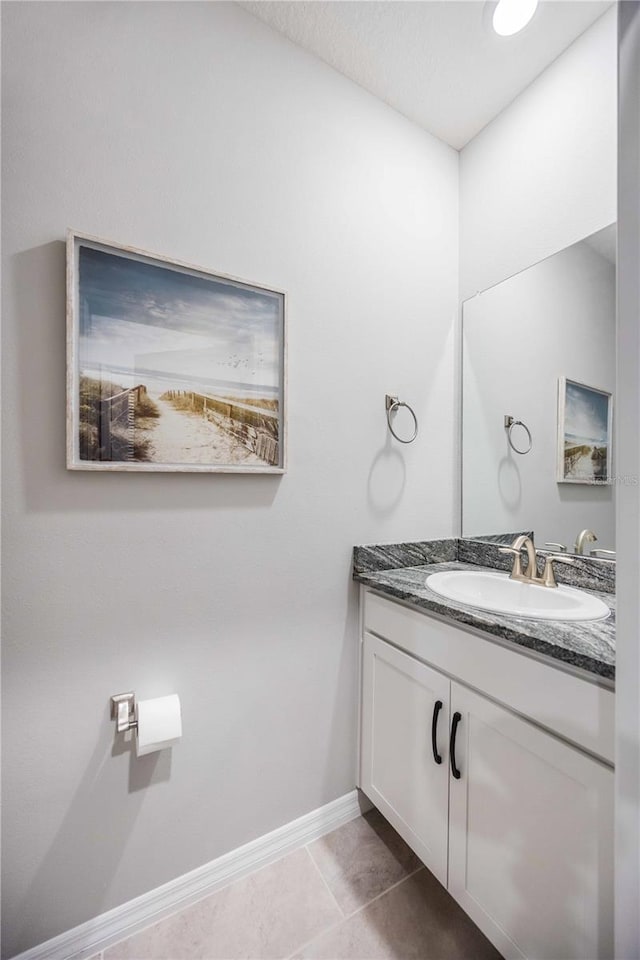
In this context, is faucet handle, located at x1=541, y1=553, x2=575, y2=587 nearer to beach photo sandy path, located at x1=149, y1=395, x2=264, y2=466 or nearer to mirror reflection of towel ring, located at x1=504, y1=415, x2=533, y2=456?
mirror reflection of towel ring, located at x1=504, y1=415, x2=533, y2=456

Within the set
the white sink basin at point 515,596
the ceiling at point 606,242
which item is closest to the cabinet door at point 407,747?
the white sink basin at point 515,596

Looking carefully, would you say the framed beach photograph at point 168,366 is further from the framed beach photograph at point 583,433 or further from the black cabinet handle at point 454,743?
the framed beach photograph at point 583,433

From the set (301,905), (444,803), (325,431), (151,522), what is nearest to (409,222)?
(325,431)

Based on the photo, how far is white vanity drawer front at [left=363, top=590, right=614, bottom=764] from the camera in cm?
78

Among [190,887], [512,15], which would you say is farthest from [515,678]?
[512,15]

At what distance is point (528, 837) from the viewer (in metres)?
0.89

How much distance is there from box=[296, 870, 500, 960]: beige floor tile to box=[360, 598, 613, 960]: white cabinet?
14cm

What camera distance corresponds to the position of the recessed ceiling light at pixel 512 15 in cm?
114

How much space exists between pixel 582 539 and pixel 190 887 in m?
1.57

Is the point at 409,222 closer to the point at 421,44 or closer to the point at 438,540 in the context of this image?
the point at 421,44

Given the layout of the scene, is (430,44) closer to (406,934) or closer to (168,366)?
(168,366)

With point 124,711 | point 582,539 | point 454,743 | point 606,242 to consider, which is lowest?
point 454,743

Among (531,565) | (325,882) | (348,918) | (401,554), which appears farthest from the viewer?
(401,554)

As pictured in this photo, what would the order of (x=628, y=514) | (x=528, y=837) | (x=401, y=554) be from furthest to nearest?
(x=401, y=554) < (x=528, y=837) < (x=628, y=514)
